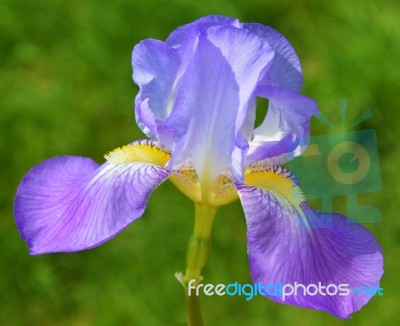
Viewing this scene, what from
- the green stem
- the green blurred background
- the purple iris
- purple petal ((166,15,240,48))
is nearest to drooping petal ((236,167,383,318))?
the purple iris

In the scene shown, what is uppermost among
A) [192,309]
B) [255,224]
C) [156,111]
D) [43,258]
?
[156,111]

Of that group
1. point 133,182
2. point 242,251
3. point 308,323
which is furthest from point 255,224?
point 242,251

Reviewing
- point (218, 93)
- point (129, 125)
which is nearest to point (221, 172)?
point (218, 93)

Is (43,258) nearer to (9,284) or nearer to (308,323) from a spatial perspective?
(9,284)

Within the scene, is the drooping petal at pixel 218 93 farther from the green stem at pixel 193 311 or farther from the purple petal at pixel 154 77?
the green stem at pixel 193 311

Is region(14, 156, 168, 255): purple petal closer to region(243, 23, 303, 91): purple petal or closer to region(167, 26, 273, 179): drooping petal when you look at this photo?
region(167, 26, 273, 179): drooping petal

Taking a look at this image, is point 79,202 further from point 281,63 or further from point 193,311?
point 281,63
